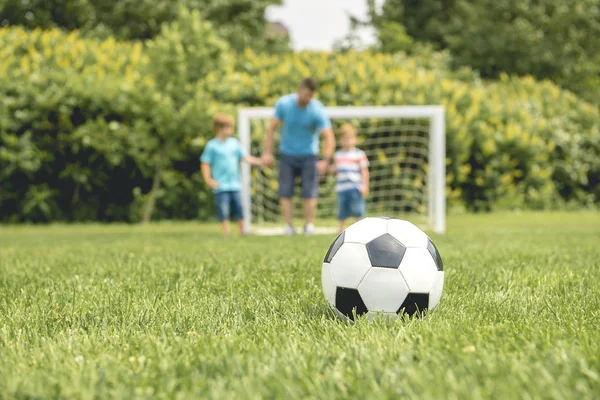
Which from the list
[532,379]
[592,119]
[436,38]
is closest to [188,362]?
[532,379]

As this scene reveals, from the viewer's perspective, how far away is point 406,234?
9.29 feet

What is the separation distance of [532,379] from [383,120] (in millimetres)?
10424

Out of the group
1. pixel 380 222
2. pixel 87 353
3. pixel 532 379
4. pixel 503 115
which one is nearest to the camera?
pixel 532 379

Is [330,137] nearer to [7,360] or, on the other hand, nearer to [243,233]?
[243,233]

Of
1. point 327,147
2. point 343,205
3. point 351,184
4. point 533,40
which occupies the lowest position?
point 343,205

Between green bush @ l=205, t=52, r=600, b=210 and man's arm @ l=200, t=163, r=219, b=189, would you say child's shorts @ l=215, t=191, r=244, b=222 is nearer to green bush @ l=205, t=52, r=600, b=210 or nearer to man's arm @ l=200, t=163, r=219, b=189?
man's arm @ l=200, t=163, r=219, b=189

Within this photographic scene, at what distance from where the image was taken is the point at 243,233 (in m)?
9.18

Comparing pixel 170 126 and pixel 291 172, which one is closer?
pixel 291 172

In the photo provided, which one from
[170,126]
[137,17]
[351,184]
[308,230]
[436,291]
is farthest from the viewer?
[137,17]

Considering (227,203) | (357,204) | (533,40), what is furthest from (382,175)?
(533,40)

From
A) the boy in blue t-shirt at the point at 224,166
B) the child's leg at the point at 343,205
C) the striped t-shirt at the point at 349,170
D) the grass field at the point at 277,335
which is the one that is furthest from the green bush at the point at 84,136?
the grass field at the point at 277,335

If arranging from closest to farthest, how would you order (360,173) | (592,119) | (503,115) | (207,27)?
(360,173) < (207,27) < (503,115) < (592,119)

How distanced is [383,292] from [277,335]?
1.62 feet

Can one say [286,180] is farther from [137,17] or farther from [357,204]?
[137,17]
